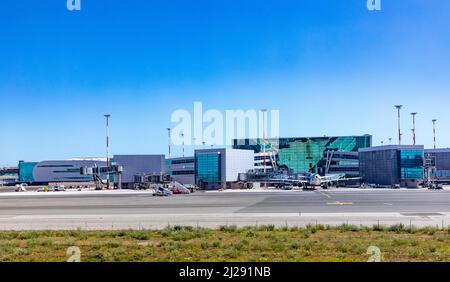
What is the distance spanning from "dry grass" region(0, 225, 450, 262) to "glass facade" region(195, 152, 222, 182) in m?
88.9

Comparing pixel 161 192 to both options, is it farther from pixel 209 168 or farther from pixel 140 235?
pixel 140 235

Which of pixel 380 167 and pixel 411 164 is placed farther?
pixel 380 167

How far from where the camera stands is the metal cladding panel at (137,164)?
120625 mm

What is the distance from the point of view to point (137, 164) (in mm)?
121875

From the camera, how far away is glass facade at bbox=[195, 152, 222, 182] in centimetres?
11656

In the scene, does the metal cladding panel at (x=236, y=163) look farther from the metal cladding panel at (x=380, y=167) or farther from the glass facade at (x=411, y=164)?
the glass facade at (x=411, y=164)

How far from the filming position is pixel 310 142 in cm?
15262

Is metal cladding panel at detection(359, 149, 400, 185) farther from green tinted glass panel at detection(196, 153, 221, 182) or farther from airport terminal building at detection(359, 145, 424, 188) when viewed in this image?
green tinted glass panel at detection(196, 153, 221, 182)

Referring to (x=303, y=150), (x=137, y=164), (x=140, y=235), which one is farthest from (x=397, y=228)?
(x=303, y=150)

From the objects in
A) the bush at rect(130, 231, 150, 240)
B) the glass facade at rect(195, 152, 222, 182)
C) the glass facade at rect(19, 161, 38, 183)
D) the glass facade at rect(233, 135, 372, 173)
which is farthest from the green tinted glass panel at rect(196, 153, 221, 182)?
the glass facade at rect(19, 161, 38, 183)

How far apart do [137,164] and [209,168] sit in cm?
2048

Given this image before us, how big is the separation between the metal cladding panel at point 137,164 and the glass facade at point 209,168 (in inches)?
484
